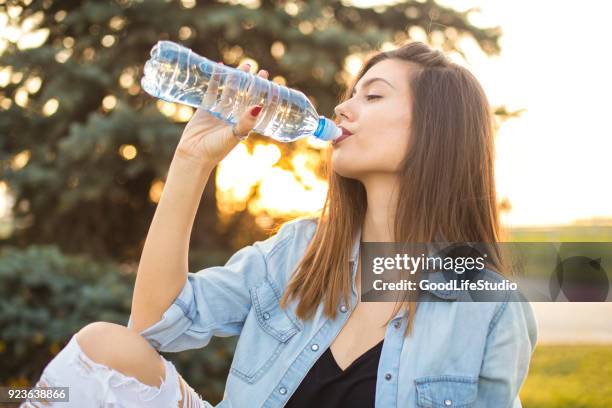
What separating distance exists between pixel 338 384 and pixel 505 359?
44cm

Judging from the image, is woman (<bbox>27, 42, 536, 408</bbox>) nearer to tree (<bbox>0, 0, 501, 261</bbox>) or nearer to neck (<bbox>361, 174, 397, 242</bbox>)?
neck (<bbox>361, 174, 397, 242</bbox>)

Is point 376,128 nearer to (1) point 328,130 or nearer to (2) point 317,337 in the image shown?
(1) point 328,130

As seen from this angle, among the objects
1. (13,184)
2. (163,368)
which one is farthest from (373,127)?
(13,184)

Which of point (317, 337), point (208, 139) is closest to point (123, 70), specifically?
point (208, 139)

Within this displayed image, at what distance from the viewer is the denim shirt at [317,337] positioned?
181 centimetres

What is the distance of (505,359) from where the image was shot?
1.80 meters

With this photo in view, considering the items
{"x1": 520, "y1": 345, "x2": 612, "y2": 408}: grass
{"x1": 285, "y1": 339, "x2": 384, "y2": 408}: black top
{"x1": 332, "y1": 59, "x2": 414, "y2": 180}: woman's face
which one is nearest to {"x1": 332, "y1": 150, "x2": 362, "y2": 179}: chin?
{"x1": 332, "y1": 59, "x2": 414, "y2": 180}: woman's face

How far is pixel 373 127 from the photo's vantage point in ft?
6.68

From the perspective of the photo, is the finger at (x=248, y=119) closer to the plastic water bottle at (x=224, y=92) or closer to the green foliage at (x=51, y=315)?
the plastic water bottle at (x=224, y=92)

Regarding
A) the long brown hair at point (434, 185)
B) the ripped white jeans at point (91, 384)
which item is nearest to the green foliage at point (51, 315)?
the long brown hair at point (434, 185)

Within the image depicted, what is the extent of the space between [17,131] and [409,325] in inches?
128

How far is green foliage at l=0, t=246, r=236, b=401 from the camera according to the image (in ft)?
12.2

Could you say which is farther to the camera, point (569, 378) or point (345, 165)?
point (569, 378)

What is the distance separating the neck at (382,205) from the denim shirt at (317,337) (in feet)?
0.26
